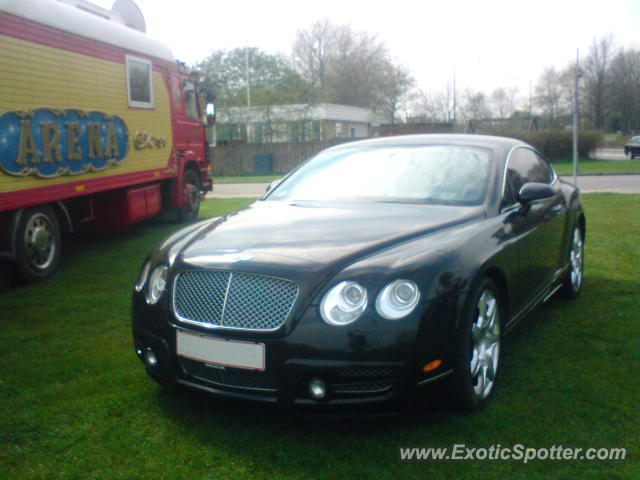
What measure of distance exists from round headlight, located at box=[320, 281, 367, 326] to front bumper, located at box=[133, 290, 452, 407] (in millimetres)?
35

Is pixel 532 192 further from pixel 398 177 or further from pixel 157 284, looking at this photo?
pixel 157 284

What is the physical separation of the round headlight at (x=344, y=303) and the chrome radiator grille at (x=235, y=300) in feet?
0.53

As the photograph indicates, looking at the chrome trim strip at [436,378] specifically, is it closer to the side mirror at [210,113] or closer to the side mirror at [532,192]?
the side mirror at [532,192]

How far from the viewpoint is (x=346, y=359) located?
2852 mm

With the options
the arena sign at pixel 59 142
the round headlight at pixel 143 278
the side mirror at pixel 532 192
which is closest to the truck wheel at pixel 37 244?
the arena sign at pixel 59 142

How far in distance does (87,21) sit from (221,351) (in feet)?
22.2

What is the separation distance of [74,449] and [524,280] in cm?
280

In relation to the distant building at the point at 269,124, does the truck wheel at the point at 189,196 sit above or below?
below

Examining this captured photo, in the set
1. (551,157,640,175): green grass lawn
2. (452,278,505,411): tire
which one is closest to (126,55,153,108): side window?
(452,278,505,411): tire

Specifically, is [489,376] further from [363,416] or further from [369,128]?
[369,128]

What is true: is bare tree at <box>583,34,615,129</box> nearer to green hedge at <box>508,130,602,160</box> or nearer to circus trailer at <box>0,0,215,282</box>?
green hedge at <box>508,130,602,160</box>

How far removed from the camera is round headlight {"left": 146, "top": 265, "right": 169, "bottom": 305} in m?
3.40

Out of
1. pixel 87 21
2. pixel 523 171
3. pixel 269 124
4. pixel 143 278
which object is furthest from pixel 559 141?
pixel 143 278

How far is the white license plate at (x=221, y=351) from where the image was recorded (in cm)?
295
